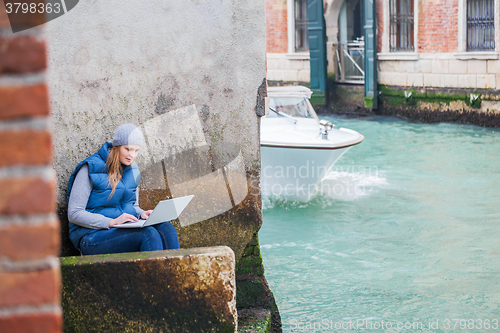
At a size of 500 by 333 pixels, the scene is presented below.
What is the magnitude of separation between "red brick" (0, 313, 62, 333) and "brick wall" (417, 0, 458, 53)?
1469 cm

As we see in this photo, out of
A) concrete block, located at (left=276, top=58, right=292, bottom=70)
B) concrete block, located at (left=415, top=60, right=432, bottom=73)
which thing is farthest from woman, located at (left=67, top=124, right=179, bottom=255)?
concrete block, located at (left=276, top=58, right=292, bottom=70)

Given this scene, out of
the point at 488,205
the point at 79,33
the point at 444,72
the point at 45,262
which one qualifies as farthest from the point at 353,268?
the point at 444,72

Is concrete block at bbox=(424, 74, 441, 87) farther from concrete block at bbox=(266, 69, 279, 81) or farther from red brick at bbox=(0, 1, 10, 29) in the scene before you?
red brick at bbox=(0, 1, 10, 29)

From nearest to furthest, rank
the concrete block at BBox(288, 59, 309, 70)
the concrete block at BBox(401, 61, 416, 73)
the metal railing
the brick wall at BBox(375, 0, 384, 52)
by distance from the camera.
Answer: the concrete block at BBox(401, 61, 416, 73), the brick wall at BBox(375, 0, 384, 52), the metal railing, the concrete block at BBox(288, 59, 309, 70)

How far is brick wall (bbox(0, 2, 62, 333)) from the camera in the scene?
81cm

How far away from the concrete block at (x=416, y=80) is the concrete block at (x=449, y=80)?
0.60m

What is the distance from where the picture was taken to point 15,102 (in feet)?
2.68

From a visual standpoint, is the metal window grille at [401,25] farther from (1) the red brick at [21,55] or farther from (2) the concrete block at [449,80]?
(1) the red brick at [21,55]

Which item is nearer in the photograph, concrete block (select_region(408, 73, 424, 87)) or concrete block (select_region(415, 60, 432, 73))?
concrete block (select_region(415, 60, 432, 73))

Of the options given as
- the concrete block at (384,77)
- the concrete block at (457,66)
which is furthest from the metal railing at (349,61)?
the concrete block at (457,66)

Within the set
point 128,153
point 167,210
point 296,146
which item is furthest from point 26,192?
point 296,146

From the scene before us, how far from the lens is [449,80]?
1431 centimetres

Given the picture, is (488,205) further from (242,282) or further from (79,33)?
(79,33)

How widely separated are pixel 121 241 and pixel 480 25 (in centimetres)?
1287
